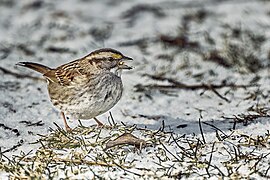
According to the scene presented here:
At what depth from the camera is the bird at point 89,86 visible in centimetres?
600

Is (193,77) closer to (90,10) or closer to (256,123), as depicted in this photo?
(256,123)

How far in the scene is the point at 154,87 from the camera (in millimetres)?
7824

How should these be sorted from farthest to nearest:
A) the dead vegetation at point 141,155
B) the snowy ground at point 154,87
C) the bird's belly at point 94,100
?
the bird's belly at point 94,100
the snowy ground at point 154,87
the dead vegetation at point 141,155

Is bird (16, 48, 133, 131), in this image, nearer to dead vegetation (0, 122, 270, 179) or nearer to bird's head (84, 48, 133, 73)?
bird's head (84, 48, 133, 73)

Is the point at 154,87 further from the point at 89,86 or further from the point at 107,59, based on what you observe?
the point at 89,86

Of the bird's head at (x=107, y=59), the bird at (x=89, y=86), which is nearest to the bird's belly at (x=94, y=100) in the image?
the bird at (x=89, y=86)

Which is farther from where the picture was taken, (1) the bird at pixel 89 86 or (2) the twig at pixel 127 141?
(1) the bird at pixel 89 86

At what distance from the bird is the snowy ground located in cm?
23

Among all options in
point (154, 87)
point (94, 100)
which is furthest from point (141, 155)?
point (154, 87)

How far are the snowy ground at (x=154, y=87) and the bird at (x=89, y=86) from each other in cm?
23

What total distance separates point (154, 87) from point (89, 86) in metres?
1.86

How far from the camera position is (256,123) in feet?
20.7

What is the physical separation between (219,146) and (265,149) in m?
0.36

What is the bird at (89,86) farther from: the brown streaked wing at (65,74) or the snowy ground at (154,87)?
the snowy ground at (154,87)
